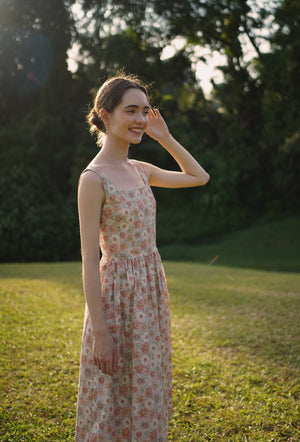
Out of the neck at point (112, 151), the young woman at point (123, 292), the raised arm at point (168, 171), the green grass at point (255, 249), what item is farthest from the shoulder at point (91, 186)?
the green grass at point (255, 249)

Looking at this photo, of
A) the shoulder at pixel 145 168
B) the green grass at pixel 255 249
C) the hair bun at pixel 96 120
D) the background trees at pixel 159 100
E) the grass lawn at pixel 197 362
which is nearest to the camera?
the hair bun at pixel 96 120

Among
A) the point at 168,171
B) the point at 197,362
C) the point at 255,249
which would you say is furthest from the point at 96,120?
the point at 255,249

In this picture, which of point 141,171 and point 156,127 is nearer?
point 141,171

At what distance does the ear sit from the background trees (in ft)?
43.3

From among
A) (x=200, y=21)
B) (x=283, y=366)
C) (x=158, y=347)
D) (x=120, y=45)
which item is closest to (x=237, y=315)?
(x=283, y=366)

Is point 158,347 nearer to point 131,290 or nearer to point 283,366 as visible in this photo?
point 131,290

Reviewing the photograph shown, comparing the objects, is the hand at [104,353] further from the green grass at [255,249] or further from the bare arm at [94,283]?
the green grass at [255,249]

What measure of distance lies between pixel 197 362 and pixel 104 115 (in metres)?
2.63

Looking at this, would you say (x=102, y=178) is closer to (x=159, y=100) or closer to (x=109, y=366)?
(x=109, y=366)

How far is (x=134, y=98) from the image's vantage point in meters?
1.76

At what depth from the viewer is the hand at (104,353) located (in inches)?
63.8

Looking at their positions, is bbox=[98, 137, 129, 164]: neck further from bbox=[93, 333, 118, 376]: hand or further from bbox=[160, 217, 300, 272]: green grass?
bbox=[160, 217, 300, 272]: green grass

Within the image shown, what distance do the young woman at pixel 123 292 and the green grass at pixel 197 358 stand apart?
0.94 m

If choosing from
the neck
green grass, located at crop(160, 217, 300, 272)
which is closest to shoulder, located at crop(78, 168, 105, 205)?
the neck
